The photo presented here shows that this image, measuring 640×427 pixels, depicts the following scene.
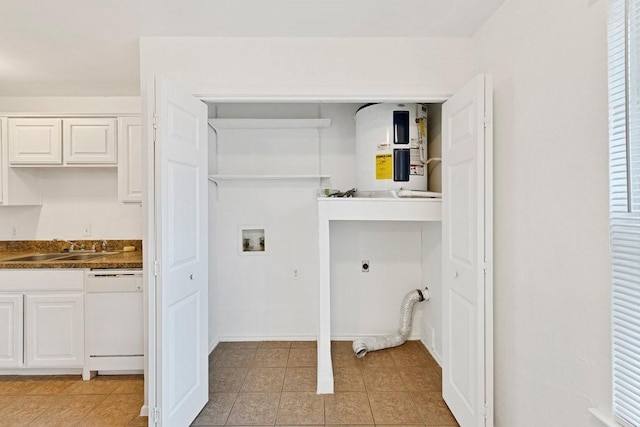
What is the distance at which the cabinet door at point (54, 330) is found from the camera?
2674 mm

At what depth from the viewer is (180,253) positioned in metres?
1.95

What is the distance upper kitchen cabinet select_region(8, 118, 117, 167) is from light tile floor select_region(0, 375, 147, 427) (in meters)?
1.88

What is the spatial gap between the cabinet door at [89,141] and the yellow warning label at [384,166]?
95.4 inches

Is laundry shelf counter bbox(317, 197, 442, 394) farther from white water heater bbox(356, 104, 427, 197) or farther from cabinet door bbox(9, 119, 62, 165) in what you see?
cabinet door bbox(9, 119, 62, 165)

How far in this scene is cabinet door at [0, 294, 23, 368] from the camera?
2.67 metres

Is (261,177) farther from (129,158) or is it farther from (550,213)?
(550,213)

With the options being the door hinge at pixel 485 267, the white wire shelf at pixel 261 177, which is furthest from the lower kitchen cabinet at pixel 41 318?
the door hinge at pixel 485 267

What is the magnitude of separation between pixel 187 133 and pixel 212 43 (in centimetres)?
70

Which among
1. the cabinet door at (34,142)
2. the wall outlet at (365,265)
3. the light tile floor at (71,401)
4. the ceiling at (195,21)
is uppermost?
the ceiling at (195,21)

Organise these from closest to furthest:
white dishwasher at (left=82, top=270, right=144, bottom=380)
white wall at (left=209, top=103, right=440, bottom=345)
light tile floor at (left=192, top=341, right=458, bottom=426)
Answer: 1. light tile floor at (left=192, top=341, right=458, bottom=426)
2. white dishwasher at (left=82, top=270, right=144, bottom=380)
3. white wall at (left=209, top=103, right=440, bottom=345)

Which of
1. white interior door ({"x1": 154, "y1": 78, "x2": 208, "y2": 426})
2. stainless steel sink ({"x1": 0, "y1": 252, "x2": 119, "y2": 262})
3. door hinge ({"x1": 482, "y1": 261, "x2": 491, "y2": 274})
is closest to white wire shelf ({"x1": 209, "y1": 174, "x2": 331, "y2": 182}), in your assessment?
white interior door ({"x1": 154, "y1": 78, "x2": 208, "y2": 426})

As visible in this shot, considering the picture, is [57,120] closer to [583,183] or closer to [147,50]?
[147,50]

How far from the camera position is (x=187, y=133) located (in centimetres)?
205

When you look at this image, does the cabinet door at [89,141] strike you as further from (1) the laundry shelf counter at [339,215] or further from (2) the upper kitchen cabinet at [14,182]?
(1) the laundry shelf counter at [339,215]
